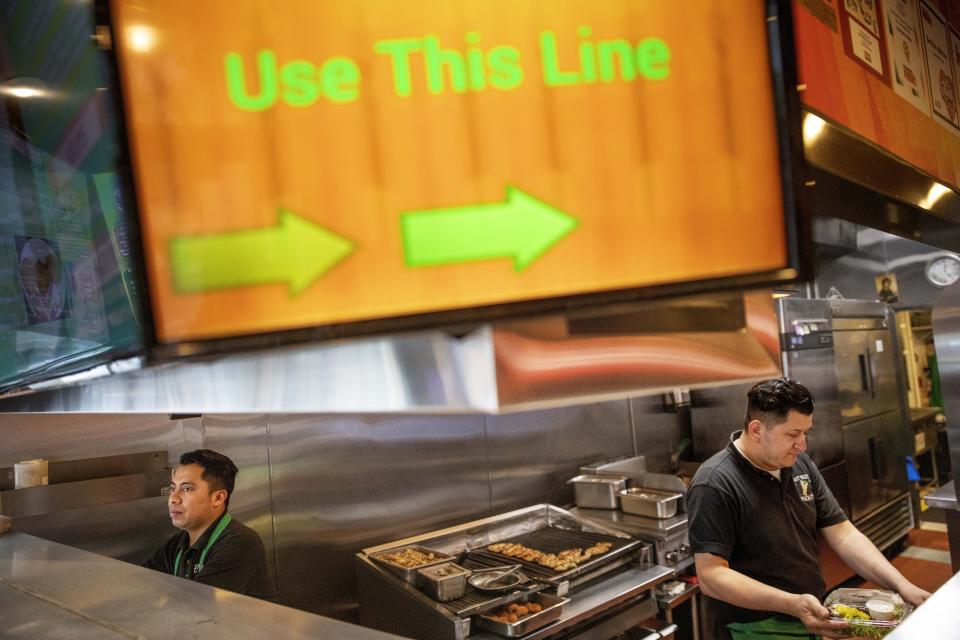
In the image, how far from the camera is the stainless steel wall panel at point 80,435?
2885 millimetres

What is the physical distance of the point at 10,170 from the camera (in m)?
1.21

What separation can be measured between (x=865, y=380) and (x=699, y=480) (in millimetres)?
4273

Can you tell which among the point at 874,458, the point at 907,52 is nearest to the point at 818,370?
the point at 874,458

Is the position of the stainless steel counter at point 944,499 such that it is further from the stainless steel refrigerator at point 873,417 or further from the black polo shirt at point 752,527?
the stainless steel refrigerator at point 873,417

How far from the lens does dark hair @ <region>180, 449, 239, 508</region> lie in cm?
304

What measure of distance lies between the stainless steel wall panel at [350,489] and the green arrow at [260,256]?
9.96ft

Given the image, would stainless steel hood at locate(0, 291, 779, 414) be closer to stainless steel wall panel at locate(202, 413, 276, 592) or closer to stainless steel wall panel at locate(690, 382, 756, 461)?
stainless steel wall panel at locate(202, 413, 276, 592)

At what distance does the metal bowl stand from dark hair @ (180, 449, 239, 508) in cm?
124

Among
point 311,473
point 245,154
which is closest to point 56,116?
point 245,154

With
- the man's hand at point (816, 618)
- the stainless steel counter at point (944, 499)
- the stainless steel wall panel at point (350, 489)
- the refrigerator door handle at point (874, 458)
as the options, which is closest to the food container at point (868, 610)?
the man's hand at point (816, 618)

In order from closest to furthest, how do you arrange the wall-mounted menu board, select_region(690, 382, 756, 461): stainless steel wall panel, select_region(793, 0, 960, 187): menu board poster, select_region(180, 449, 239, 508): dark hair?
the wall-mounted menu board, select_region(793, 0, 960, 187): menu board poster, select_region(180, 449, 239, 508): dark hair, select_region(690, 382, 756, 461): stainless steel wall panel

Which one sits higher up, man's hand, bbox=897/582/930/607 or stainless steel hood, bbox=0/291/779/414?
stainless steel hood, bbox=0/291/779/414

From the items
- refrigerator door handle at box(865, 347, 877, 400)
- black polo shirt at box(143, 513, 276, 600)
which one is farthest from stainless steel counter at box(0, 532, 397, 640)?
refrigerator door handle at box(865, 347, 877, 400)

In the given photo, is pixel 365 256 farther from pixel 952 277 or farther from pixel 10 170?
pixel 952 277
